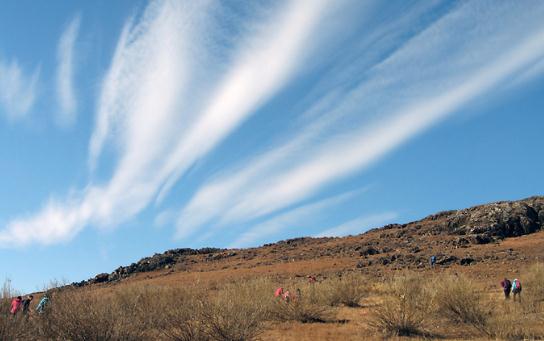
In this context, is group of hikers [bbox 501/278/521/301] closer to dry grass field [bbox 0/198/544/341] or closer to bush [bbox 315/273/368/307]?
dry grass field [bbox 0/198/544/341]

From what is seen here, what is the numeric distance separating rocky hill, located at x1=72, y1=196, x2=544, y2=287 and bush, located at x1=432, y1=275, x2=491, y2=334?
20.5m

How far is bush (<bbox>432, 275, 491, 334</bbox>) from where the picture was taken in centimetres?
1470

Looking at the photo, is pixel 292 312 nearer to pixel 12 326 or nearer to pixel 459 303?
pixel 459 303

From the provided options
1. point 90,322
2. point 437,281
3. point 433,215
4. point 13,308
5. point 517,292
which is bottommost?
point 517,292

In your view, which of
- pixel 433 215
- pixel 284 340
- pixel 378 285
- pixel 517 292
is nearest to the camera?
pixel 284 340

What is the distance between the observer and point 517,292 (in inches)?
770

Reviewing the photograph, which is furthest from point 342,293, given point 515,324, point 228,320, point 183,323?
point 183,323

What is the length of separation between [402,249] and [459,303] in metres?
31.3

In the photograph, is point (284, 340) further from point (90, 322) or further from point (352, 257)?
point (352, 257)

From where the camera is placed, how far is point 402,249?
150ft

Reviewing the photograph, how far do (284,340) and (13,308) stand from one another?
282 inches

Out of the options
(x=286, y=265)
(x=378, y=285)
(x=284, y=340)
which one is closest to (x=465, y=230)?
(x=286, y=265)

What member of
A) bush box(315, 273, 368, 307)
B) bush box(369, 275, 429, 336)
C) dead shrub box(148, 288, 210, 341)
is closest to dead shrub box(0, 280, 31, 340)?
dead shrub box(148, 288, 210, 341)

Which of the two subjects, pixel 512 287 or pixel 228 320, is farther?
pixel 512 287
